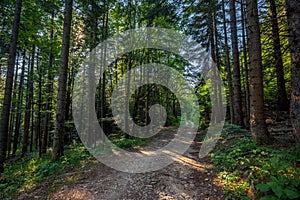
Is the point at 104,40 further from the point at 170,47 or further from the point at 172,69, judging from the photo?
the point at 172,69

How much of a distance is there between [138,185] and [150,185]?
310 mm

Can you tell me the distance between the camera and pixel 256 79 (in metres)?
4.91

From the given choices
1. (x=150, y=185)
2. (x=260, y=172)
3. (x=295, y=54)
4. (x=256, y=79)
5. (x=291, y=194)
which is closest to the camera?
(x=291, y=194)

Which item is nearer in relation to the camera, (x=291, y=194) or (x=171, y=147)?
(x=291, y=194)

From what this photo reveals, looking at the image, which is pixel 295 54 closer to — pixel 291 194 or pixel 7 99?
pixel 291 194

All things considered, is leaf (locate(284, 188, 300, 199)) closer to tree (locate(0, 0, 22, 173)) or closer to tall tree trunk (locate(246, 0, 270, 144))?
tall tree trunk (locate(246, 0, 270, 144))

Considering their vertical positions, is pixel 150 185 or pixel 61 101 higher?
pixel 61 101

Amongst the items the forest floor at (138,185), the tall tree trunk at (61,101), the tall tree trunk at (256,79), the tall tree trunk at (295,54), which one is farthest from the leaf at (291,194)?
the tall tree trunk at (61,101)

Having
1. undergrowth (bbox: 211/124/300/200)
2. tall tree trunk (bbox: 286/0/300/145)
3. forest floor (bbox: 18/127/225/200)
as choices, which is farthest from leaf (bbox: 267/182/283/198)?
tall tree trunk (bbox: 286/0/300/145)

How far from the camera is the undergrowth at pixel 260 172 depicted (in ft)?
7.37

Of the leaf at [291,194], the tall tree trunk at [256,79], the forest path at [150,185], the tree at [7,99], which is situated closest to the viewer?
the leaf at [291,194]

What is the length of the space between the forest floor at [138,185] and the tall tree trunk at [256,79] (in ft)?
5.96

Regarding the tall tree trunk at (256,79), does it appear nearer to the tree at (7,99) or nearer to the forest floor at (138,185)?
the forest floor at (138,185)

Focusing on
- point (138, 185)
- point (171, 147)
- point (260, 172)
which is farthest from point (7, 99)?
point (260, 172)
